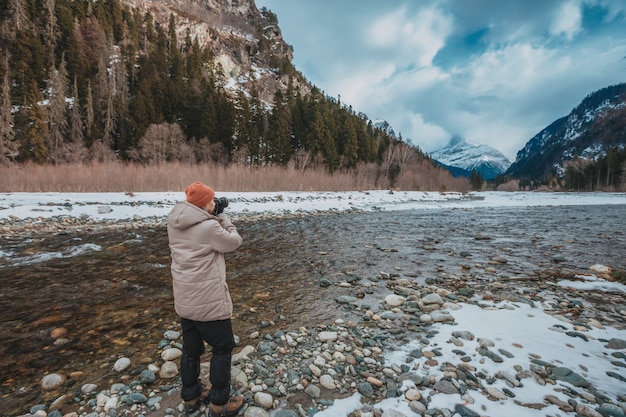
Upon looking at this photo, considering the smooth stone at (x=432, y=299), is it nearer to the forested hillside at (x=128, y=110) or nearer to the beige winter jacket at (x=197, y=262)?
the beige winter jacket at (x=197, y=262)

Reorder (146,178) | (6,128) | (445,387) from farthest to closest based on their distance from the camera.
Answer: (6,128) → (146,178) → (445,387)

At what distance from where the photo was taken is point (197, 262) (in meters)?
2.19

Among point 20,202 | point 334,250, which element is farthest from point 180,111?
point 334,250

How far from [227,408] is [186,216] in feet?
5.09

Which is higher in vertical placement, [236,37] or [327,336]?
[236,37]

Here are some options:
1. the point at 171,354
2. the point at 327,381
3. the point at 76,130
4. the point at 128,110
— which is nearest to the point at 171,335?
the point at 171,354

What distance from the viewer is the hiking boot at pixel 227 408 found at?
2.16m

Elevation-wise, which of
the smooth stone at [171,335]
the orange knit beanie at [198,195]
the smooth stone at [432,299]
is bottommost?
the smooth stone at [171,335]

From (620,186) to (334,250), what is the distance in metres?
86.7

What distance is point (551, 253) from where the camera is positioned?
7.39 m

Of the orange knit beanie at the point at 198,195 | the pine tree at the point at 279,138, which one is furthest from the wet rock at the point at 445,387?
the pine tree at the point at 279,138

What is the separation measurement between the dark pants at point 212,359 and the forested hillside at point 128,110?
30.3 metres

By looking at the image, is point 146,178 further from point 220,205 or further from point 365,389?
point 365,389

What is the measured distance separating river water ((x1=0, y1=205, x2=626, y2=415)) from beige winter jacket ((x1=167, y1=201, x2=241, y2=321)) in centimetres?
137
